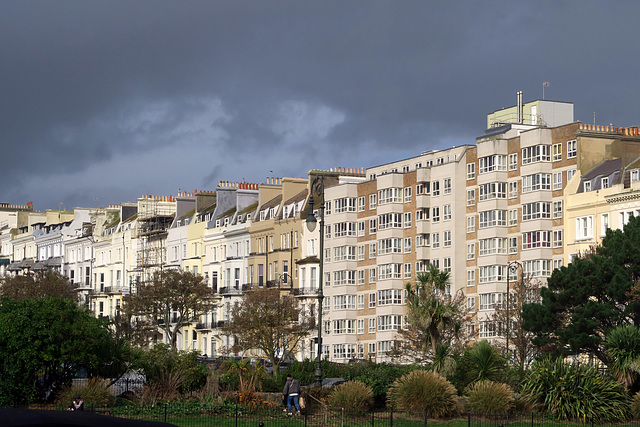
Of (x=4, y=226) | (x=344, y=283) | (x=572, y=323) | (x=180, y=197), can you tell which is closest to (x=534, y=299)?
(x=572, y=323)

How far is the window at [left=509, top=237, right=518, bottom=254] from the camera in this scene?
85275 mm

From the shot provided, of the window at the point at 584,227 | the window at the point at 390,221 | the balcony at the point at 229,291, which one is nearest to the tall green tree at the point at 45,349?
the window at the point at 584,227

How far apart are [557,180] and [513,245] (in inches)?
254

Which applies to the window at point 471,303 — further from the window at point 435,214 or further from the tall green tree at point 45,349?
the tall green tree at point 45,349

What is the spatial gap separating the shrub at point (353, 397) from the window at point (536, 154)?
47.8 m

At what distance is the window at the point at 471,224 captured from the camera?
90.0m

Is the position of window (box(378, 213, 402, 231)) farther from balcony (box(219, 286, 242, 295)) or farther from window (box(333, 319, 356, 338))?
balcony (box(219, 286, 242, 295))

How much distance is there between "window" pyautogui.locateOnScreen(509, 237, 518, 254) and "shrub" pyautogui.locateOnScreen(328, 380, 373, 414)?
47.8m

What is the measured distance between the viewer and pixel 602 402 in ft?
122

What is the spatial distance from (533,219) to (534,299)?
10984 millimetres

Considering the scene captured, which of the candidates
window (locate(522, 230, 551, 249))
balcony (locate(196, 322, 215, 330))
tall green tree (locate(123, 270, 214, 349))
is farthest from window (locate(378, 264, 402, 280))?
balcony (locate(196, 322, 215, 330))

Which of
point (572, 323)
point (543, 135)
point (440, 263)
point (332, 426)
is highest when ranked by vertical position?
point (543, 135)

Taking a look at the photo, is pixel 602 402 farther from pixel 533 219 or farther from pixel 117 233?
pixel 117 233

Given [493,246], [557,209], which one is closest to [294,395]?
[557,209]
